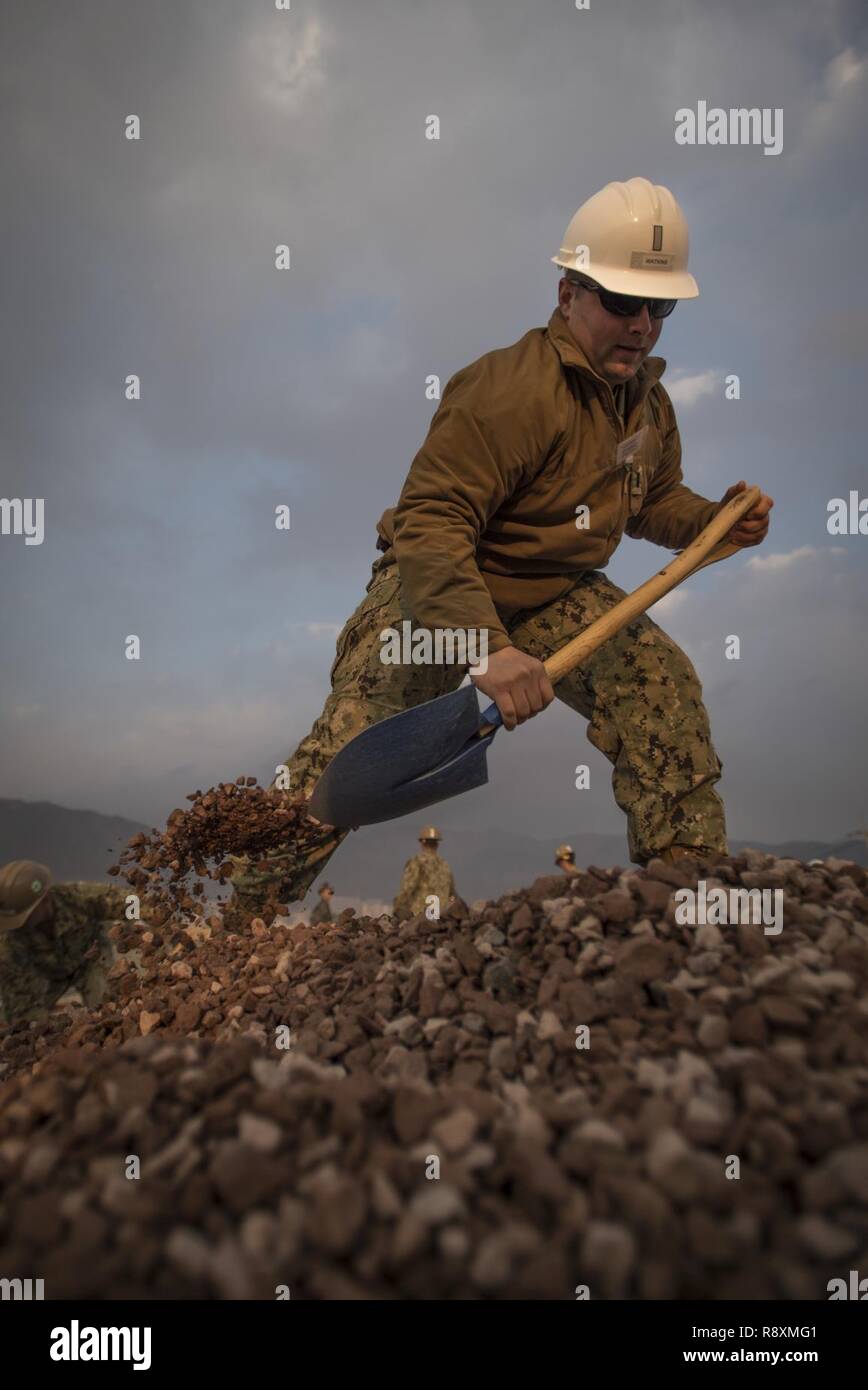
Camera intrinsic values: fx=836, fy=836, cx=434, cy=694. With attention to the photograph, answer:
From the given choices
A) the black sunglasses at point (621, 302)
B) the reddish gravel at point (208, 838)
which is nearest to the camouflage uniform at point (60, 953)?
the reddish gravel at point (208, 838)

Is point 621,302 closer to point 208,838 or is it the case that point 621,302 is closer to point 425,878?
point 208,838

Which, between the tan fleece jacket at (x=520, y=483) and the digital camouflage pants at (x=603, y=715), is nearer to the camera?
the tan fleece jacket at (x=520, y=483)

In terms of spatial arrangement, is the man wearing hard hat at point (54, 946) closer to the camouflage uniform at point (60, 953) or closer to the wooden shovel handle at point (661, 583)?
the camouflage uniform at point (60, 953)

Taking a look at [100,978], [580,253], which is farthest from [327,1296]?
[100,978]

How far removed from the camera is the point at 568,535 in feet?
11.2

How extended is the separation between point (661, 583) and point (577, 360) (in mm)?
909

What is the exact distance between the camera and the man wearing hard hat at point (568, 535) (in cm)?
302

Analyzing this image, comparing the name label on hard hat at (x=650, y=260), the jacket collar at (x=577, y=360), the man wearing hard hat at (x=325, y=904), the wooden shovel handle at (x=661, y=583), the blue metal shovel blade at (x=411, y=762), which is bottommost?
the man wearing hard hat at (x=325, y=904)

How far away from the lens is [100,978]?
5602mm

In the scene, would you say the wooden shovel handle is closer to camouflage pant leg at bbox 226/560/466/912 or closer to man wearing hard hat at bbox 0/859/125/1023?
camouflage pant leg at bbox 226/560/466/912

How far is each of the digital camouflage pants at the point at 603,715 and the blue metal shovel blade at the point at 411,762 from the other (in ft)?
1.25

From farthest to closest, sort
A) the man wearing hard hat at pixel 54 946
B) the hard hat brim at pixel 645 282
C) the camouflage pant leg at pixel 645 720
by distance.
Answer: the man wearing hard hat at pixel 54 946 < the camouflage pant leg at pixel 645 720 < the hard hat brim at pixel 645 282

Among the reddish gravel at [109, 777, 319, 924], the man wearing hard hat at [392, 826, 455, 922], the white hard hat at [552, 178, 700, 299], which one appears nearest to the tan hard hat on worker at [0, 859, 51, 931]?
the reddish gravel at [109, 777, 319, 924]

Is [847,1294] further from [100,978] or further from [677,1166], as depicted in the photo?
[100,978]
